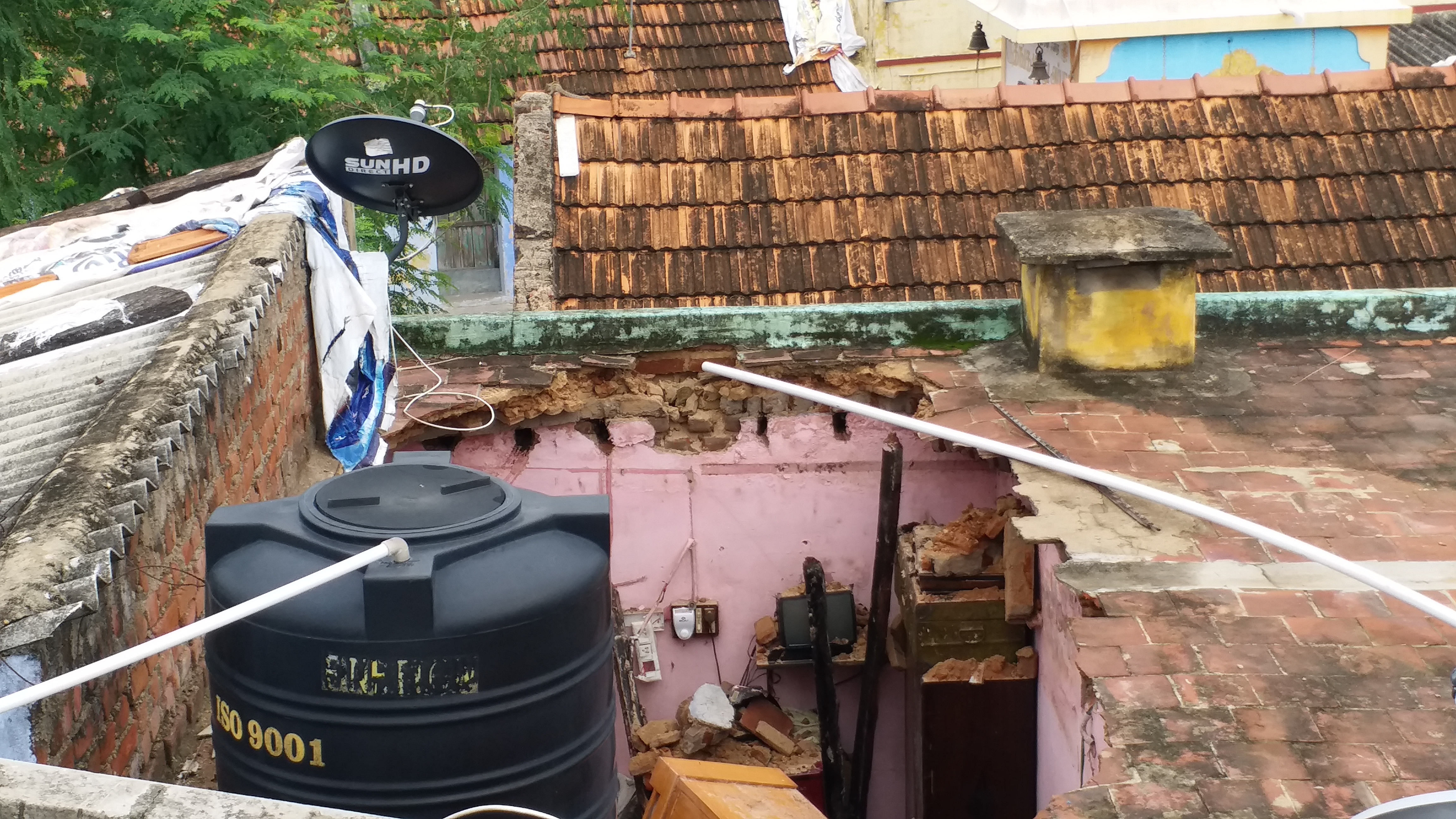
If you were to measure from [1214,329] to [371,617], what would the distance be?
18.1ft

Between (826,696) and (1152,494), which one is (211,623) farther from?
(826,696)

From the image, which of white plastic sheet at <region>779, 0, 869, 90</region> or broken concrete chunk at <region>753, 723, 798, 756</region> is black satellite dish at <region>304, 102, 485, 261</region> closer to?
broken concrete chunk at <region>753, 723, 798, 756</region>

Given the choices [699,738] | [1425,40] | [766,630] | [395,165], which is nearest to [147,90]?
[395,165]

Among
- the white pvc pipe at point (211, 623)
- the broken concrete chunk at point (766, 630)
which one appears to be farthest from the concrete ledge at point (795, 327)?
the white pvc pipe at point (211, 623)

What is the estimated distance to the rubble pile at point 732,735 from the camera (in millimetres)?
6738

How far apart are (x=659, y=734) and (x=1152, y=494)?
3.39 metres

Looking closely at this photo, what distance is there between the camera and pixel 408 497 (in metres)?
2.95

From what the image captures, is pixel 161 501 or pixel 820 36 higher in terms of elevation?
pixel 820 36

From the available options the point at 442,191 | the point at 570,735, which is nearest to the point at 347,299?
the point at 442,191

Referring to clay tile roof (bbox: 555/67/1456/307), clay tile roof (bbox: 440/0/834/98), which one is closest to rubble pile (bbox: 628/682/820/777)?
clay tile roof (bbox: 555/67/1456/307)

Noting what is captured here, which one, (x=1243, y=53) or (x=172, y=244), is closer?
(x=172, y=244)

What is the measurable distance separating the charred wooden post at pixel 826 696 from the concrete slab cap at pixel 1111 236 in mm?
2005

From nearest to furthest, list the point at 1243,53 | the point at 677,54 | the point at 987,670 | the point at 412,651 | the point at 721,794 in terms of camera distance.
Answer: the point at 412,651 < the point at 721,794 < the point at 987,670 < the point at 1243,53 < the point at 677,54

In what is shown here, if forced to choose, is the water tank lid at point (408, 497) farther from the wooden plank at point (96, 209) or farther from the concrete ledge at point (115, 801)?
the wooden plank at point (96, 209)
